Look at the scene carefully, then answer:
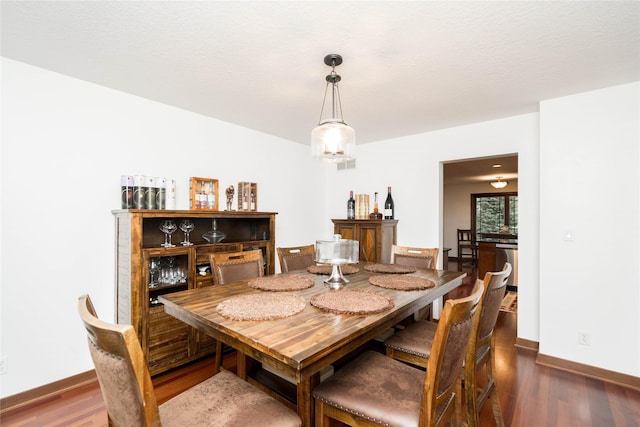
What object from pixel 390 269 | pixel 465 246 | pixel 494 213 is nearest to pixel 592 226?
pixel 390 269

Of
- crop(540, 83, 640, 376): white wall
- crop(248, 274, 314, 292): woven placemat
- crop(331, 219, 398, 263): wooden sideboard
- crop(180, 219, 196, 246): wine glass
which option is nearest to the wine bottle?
crop(331, 219, 398, 263): wooden sideboard

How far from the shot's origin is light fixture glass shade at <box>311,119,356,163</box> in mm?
2014

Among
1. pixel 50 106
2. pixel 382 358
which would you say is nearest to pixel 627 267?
pixel 382 358

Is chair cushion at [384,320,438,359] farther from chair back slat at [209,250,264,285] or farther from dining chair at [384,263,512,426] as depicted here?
chair back slat at [209,250,264,285]

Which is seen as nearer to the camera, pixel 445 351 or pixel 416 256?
pixel 445 351

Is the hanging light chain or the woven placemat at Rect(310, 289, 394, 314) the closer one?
the woven placemat at Rect(310, 289, 394, 314)

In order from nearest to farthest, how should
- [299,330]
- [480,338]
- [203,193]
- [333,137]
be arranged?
[299,330], [480,338], [333,137], [203,193]

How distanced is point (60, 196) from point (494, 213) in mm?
9073

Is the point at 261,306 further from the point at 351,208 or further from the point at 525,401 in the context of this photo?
the point at 351,208

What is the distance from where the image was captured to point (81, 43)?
6.03 ft

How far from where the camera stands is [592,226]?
2533mm

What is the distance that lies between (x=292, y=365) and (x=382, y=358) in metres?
0.79

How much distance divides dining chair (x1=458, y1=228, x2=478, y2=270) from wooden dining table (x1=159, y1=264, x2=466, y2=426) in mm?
7184

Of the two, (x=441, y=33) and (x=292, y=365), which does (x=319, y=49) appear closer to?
(x=441, y=33)
